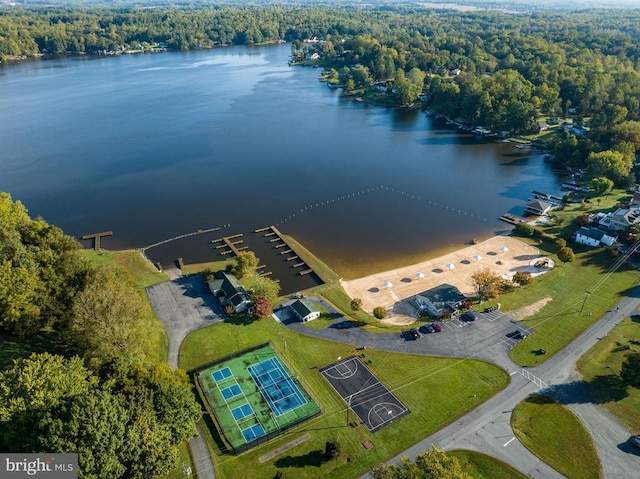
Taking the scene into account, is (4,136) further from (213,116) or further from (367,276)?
(367,276)

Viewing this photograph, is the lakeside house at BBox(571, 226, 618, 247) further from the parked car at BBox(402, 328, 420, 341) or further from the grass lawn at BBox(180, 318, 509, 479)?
the parked car at BBox(402, 328, 420, 341)

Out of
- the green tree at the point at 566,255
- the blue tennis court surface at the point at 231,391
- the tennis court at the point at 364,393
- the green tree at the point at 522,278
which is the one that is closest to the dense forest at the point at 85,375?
the blue tennis court surface at the point at 231,391

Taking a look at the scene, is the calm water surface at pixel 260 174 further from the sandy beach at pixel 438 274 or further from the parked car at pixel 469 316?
A: the parked car at pixel 469 316

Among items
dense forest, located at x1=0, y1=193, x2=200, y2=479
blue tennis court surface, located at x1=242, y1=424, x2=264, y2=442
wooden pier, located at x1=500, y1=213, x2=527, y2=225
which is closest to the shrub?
blue tennis court surface, located at x1=242, y1=424, x2=264, y2=442

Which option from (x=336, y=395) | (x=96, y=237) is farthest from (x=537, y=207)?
(x=96, y=237)

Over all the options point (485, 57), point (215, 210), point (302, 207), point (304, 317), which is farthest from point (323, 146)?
point (485, 57)

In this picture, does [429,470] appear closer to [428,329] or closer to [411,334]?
[411,334]
